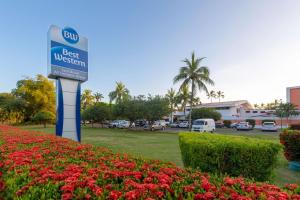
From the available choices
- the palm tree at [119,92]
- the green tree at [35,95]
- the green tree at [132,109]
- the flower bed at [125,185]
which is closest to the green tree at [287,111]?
the green tree at [132,109]

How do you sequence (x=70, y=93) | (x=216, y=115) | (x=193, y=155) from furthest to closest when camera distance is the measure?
(x=216, y=115), (x=70, y=93), (x=193, y=155)

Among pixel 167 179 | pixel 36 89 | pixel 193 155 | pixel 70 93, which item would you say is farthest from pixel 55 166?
pixel 36 89

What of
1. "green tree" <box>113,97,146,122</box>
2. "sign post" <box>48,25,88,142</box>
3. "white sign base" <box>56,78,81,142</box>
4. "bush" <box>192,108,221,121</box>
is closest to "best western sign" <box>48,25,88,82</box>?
"sign post" <box>48,25,88,142</box>

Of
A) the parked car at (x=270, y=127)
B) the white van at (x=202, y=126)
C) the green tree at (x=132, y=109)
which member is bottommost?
the parked car at (x=270, y=127)

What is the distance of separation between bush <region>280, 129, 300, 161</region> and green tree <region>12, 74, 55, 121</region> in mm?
46292

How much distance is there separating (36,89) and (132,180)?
51.0 meters

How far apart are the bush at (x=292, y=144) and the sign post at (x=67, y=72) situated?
9.80m

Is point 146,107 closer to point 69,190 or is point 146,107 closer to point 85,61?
point 85,61

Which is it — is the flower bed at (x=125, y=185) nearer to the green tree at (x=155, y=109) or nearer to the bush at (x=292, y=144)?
the bush at (x=292, y=144)

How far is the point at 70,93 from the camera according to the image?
1070 cm

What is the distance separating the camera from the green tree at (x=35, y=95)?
4462 cm

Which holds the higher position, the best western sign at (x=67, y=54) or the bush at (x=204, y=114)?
the best western sign at (x=67, y=54)

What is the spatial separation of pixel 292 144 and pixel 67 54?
10984mm

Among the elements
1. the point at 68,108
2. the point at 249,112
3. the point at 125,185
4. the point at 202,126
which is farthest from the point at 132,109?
the point at 249,112
